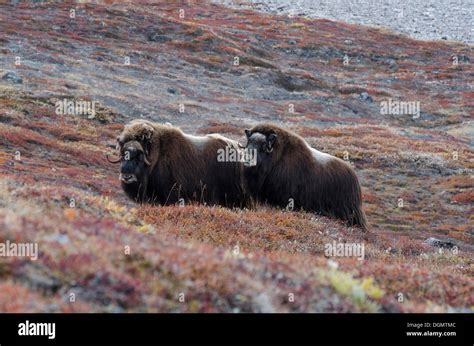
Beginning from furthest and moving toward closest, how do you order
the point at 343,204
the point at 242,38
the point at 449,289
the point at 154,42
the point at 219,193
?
the point at 242,38 < the point at 154,42 < the point at 343,204 < the point at 219,193 < the point at 449,289

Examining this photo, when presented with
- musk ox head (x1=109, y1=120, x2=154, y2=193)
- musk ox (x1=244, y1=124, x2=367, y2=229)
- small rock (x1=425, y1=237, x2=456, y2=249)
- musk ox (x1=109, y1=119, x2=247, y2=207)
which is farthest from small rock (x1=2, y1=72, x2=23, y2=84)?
musk ox head (x1=109, y1=120, x2=154, y2=193)

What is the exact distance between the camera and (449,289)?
7.70 metres

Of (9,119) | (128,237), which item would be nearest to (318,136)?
(9,119)

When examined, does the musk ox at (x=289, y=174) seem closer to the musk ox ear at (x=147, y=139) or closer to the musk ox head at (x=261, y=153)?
the musk ox head at (x=261, y=153)

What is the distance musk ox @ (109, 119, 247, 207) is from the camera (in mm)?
13594

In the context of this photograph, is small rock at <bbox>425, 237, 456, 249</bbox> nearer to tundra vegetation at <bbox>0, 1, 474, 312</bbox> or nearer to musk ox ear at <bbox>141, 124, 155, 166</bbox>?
tundra vegetation at <bbox>0, 1, 474, 312</bbox>

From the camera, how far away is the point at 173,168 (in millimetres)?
14148

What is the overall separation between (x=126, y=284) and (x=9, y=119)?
22905 millimetres

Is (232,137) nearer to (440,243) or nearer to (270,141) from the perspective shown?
(440,243)

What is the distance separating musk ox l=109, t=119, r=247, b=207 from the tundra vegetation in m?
1.28

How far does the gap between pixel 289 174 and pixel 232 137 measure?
18.8 m

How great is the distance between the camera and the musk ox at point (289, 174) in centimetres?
1520

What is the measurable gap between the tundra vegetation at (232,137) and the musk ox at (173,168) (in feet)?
4.20
